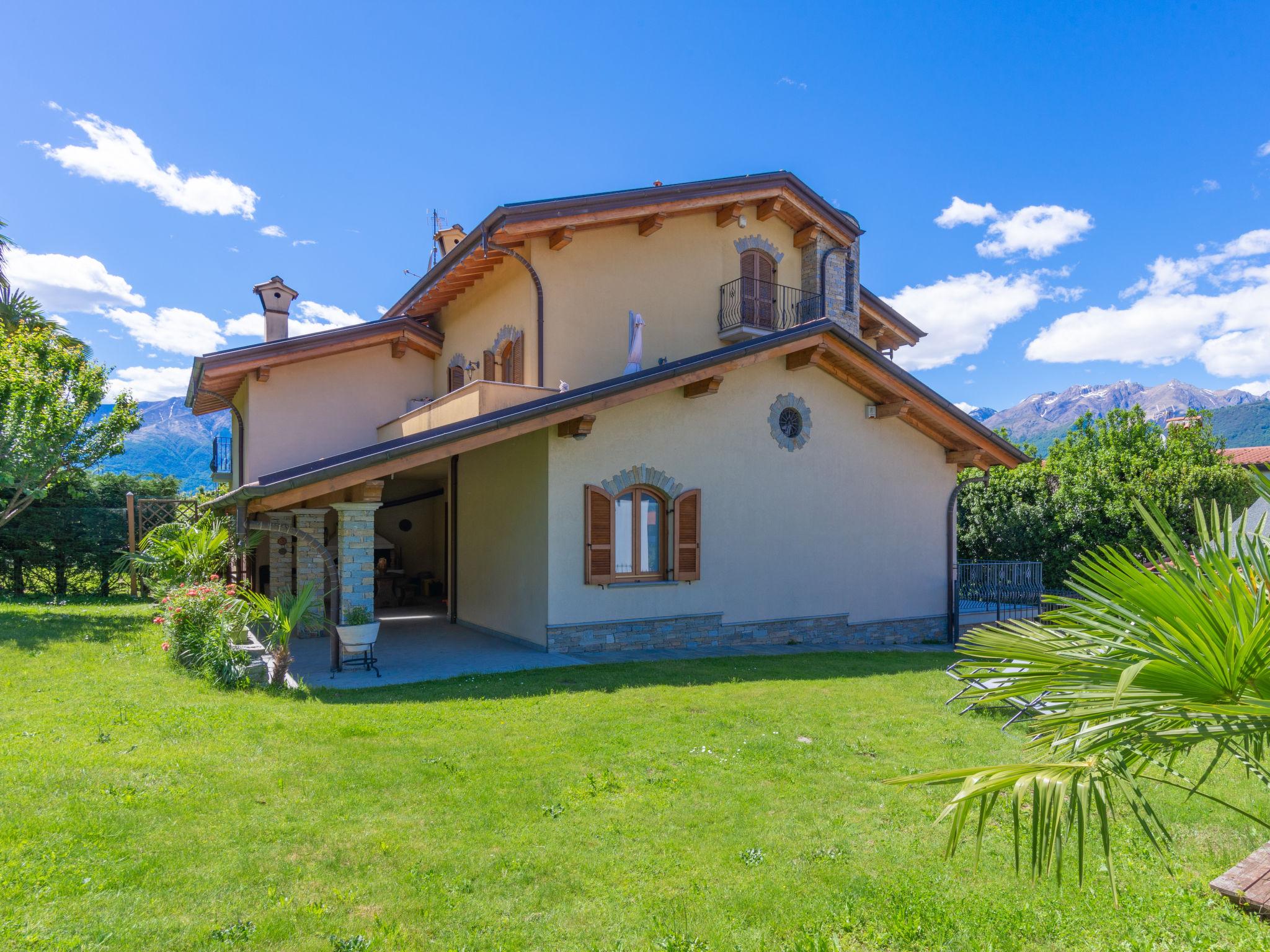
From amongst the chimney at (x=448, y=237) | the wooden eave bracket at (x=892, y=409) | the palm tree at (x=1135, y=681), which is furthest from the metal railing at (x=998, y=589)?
the chimney at (x=448, y=237)

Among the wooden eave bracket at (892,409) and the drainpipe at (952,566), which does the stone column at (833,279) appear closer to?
the wooden eave bracket at (892,409)

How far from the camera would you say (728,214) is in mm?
14945

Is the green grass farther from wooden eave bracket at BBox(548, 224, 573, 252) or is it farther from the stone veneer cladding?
wooden eave bracket at BBox(548, 224, 573, 252)

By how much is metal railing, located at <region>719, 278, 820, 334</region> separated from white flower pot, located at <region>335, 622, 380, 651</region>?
8.89 m

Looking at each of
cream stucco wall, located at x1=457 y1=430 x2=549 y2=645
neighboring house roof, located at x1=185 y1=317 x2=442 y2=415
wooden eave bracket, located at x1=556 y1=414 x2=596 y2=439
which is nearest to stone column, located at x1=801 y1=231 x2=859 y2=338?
wooden eave bracket, located at x1=556 y1=414 x2=596 y2=439

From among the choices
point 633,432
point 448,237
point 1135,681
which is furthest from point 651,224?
point 1135,681

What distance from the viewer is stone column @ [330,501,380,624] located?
960 cm

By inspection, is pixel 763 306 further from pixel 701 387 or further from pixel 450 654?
pixel 450 654

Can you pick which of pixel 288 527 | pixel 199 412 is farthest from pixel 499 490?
pixel 199 412

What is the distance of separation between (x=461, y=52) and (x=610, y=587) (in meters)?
9.05

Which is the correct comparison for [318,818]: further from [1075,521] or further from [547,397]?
[1075,521]

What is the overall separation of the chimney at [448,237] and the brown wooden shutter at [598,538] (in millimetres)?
10126

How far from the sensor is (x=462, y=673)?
30.5ft

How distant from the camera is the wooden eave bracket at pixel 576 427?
10719mm
